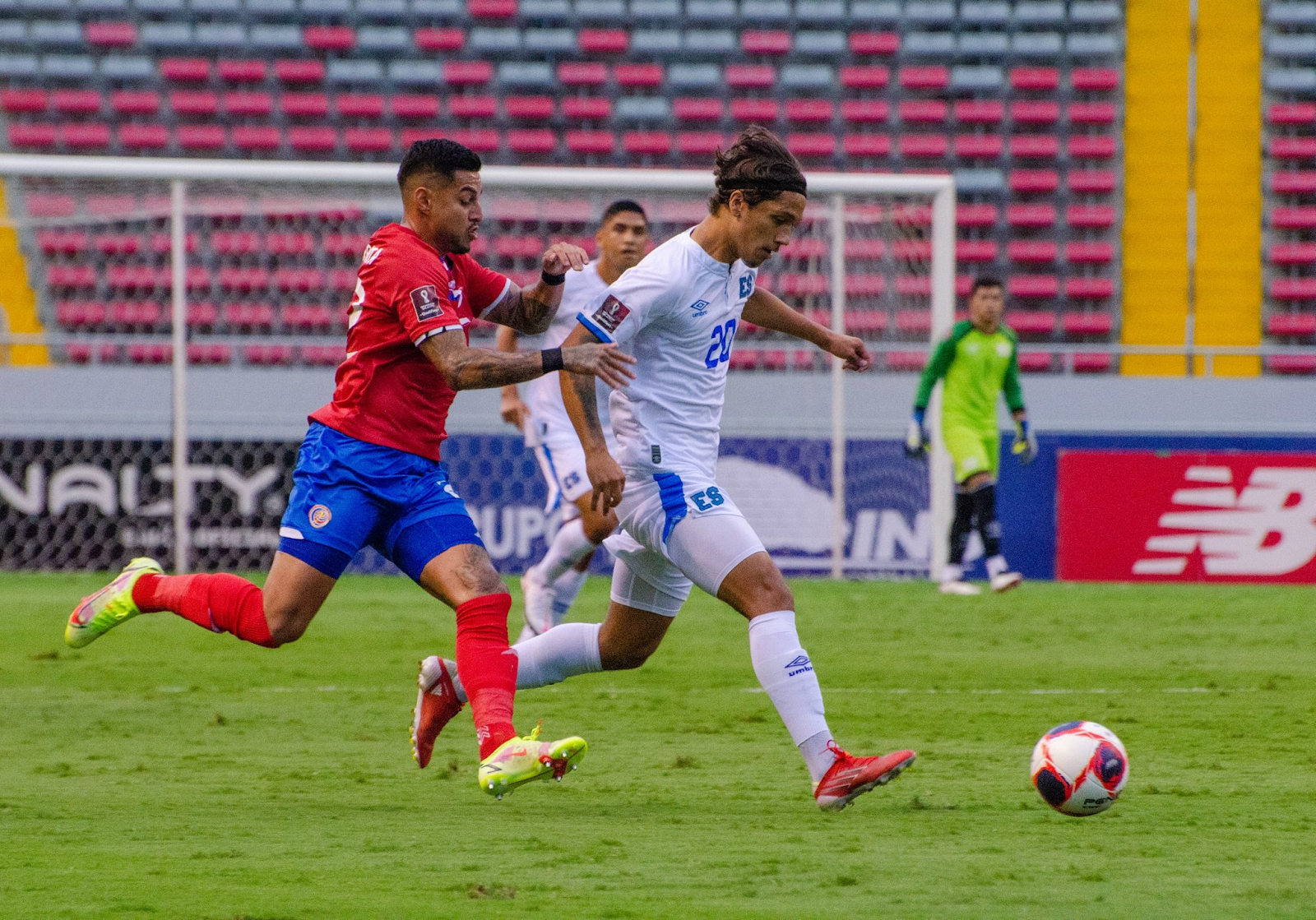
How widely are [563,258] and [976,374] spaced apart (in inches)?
270

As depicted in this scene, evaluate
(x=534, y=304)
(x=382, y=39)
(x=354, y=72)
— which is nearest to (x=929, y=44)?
(x=382, y=39)

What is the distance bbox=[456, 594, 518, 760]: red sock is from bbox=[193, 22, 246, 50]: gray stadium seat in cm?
1420

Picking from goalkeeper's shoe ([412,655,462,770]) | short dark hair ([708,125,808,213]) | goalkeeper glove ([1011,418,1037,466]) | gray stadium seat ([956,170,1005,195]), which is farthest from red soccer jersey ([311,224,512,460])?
gray stadium seat ([956,170,1005,195])

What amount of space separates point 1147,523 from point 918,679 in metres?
5.59

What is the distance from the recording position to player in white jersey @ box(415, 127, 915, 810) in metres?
4.14

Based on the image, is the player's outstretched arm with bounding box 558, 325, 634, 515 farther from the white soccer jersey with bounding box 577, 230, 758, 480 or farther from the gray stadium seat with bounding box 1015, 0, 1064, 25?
the gray stadium seat with bounding box 1015, 0, 1064, 25

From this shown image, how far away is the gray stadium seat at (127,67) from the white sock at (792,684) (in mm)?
14517

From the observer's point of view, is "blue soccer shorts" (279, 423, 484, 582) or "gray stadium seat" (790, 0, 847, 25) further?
"gray stadium seat" (790, 0, 847, 25)

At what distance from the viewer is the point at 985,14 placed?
664 inches

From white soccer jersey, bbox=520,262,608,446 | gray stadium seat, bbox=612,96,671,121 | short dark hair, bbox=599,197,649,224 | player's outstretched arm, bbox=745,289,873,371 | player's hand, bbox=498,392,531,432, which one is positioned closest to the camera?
player's outstretched arm, bbox=745,289,873,371

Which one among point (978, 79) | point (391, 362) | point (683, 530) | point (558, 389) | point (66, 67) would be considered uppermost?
point (66, 67)

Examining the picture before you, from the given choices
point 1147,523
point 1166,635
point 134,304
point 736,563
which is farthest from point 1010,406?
point 134,304

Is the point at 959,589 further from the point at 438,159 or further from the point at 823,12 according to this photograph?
the point at 823,12

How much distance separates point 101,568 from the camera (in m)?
11.9
